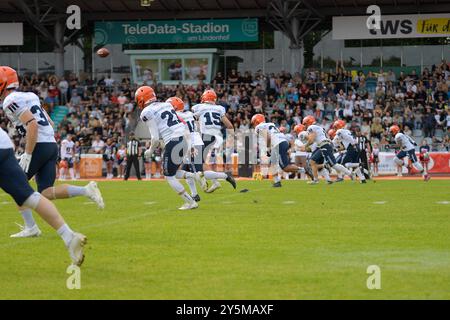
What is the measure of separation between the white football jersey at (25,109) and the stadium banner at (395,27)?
87.8ft

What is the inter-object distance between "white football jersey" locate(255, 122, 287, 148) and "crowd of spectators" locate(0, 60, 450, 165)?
888 centimetres

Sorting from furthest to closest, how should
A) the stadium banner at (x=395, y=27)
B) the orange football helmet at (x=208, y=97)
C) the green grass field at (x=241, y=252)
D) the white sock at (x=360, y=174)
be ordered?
the stadium banner at (x=395, y=27) < the white sock at (x=360, y=174) < the orange football helmet at (x=208, y=97) < the green grass field at (x=241, y=252)

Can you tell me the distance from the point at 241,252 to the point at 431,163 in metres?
22.5

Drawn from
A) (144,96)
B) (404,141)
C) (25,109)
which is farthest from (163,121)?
(404,141)

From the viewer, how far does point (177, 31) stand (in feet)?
121

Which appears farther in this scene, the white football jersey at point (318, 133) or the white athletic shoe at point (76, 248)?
the white football jersey at point (318, 133)

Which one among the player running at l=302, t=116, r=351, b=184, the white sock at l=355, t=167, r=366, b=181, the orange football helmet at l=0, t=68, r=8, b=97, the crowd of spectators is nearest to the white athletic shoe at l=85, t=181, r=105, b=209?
the orange football helmet at l=0, t=68, r=8, b=97

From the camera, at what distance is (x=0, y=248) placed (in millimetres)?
8820

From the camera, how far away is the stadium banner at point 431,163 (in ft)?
95.0

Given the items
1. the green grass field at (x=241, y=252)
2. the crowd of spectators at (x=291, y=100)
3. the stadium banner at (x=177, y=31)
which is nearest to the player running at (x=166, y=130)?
the green grass field at (x=241, y=252)

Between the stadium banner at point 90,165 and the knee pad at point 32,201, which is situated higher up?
the knee pad at point 32,201

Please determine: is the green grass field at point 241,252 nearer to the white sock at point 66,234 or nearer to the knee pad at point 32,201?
the white sock at point 66,234

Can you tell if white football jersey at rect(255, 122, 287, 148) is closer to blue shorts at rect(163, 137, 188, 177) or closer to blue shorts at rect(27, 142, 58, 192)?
blue shorts at rect(163, 137, 188, 177)

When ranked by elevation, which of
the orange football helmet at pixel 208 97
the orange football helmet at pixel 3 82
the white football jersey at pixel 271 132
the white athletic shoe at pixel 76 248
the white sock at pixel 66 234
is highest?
the orange football helmet at pixel 208 97
